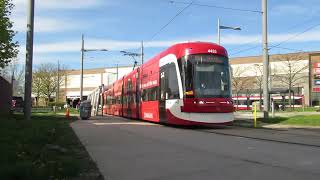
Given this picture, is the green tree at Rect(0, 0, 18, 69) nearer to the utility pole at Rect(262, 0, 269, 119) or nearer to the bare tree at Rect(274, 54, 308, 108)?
the utility pole at Rect(262, 0, 269, 119)

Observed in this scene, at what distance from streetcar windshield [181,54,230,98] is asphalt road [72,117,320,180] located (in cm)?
622

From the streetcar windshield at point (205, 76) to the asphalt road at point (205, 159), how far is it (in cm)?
622

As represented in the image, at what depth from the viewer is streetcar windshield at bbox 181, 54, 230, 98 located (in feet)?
76.1

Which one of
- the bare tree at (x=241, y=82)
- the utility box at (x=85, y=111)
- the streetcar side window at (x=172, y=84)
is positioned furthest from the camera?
the bare tree at (x=241, y=82)

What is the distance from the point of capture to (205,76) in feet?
76.5

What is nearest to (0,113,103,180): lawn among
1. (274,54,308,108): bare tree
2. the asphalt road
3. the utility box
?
the asphalt road

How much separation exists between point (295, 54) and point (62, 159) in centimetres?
8789

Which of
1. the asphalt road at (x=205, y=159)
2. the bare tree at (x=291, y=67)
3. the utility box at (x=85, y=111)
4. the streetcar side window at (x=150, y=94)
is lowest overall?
the asphalt road at (x=205, y=159)

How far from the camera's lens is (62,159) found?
11.7m

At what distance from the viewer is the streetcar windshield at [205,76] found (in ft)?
76.1

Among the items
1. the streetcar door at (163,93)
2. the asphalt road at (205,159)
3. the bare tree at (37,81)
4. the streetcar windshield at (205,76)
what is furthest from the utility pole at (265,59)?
the bare tree at (37,81)

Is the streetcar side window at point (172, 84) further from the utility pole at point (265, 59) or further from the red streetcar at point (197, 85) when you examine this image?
the utility pole at point (265, 59)

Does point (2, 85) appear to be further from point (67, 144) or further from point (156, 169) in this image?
point (156, 169)

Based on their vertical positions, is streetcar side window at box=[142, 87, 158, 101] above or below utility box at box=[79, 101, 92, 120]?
above
